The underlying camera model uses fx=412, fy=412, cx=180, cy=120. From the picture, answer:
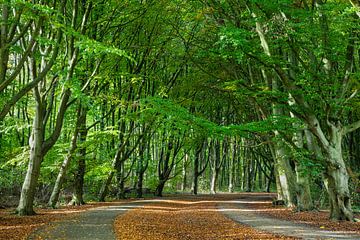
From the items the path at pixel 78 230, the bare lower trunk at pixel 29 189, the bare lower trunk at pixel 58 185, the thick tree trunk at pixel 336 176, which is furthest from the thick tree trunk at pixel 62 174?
the thick tree trunk at pixel 336 176

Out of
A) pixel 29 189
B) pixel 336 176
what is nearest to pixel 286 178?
pixel 336 176

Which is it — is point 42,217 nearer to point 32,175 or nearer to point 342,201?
point 32,175

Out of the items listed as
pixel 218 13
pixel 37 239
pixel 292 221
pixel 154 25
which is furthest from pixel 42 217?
pixel 154 25

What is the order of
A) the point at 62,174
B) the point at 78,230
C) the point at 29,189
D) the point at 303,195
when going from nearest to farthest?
1. the point at 78,230
2. the point at 29,189
3. the point at 303,195
4. the point at 62,174

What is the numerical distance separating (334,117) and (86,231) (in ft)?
37.1

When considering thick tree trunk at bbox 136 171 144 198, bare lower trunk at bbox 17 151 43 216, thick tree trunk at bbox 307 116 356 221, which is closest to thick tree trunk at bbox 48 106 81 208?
bare lower trunk at bbox 17 151 43 216

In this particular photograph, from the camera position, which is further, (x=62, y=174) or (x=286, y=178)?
(x=286, y=178)

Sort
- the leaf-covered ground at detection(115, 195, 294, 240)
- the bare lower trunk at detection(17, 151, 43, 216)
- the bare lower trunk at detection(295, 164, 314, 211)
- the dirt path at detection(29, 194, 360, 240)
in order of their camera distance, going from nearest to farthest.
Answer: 1. the dirt path at detection(29, 194, 360, 240)
2. the leaf-covered ground at detection(115, 195, 294, 240)
3. the bare lower trunk at detection(17, 151, 43, 216)
4. the bare lower trunk at detection(295, 164, 314, 211)

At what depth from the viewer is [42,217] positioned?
54.6 feet

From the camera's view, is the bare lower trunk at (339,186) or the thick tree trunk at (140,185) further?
the thick tree trunk at (140,185)

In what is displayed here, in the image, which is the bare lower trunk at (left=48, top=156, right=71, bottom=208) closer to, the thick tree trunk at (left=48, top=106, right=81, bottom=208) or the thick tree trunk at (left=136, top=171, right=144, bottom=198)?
the thick tree trunk at (left=48, top=106, right=81, bottom=208)

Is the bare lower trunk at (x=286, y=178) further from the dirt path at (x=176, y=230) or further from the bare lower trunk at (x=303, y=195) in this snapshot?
the dirt path at (x=176, y=230)

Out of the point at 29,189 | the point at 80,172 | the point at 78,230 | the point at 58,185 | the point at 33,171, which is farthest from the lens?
the point at 80,172

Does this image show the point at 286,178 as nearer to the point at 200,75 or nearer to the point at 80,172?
the point at 200,75
